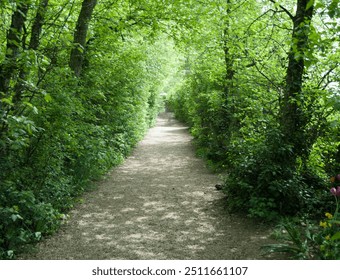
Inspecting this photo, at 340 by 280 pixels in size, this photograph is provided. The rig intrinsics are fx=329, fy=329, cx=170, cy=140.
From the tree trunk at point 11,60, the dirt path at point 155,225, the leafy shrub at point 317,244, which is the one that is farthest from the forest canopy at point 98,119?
the leafy shrub at point 317,244

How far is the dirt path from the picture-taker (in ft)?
15.9

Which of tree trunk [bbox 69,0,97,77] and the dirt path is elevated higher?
tree trunk [bbox 69,0,97,77]

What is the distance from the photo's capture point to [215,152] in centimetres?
1150

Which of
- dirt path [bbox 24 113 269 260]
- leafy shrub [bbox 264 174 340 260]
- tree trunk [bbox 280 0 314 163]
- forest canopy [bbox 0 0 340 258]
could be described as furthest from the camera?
tree trunk [bbox 280 0 314 163]

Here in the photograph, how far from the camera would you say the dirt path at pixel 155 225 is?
484 cm

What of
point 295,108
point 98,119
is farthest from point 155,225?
point 295,108

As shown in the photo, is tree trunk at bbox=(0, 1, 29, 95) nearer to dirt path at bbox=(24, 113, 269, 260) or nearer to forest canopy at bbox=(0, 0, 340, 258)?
forest canopy at bbox=(0, 0, 340, 258)

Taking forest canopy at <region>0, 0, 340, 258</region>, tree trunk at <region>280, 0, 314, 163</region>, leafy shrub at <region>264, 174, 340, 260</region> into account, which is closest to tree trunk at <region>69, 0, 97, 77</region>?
forest canopy at <region>0, 0, 340, 258</region>

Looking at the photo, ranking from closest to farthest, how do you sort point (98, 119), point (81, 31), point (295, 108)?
1. point (295, 108)
2. point (98, 119)
3. point (81, 31)

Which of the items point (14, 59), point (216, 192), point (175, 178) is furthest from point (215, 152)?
point (14, 59)

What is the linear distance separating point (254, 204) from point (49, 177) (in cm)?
372

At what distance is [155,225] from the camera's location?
237 inches

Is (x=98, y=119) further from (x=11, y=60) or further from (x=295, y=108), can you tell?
(x=295, y=108)

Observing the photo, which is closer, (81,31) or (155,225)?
(155,225)
